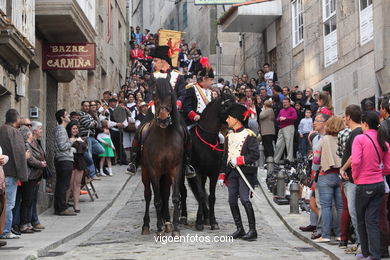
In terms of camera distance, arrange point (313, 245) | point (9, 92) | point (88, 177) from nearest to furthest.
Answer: point (313, 245)
point (9, 92)
point (88, 177)

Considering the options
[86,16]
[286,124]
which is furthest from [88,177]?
[286,124]

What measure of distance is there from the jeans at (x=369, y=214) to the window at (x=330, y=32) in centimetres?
1591

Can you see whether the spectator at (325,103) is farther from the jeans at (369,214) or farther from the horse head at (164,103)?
the jeans at (369,214)

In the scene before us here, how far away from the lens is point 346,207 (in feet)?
35.2

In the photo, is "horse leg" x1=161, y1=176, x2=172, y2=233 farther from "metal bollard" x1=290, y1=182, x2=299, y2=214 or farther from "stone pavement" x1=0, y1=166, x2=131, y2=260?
"metal bollard" x1=290, y1=182, x2=299, y2=214

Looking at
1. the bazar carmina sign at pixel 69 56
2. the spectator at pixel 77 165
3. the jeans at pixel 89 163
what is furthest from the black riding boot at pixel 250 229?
the bazar carmina sign at pixel 69 56

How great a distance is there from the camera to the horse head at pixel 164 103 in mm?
11848

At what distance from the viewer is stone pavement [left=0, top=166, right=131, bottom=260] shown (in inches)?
427

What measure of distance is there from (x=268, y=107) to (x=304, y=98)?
167 centimetres

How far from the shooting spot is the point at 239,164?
11.9m

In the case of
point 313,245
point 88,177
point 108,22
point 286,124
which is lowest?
point 313,245

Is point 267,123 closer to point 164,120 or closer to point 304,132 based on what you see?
point 304,132

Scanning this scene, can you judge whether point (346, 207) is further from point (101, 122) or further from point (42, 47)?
point (101, 122)

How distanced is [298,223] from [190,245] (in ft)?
10.1
